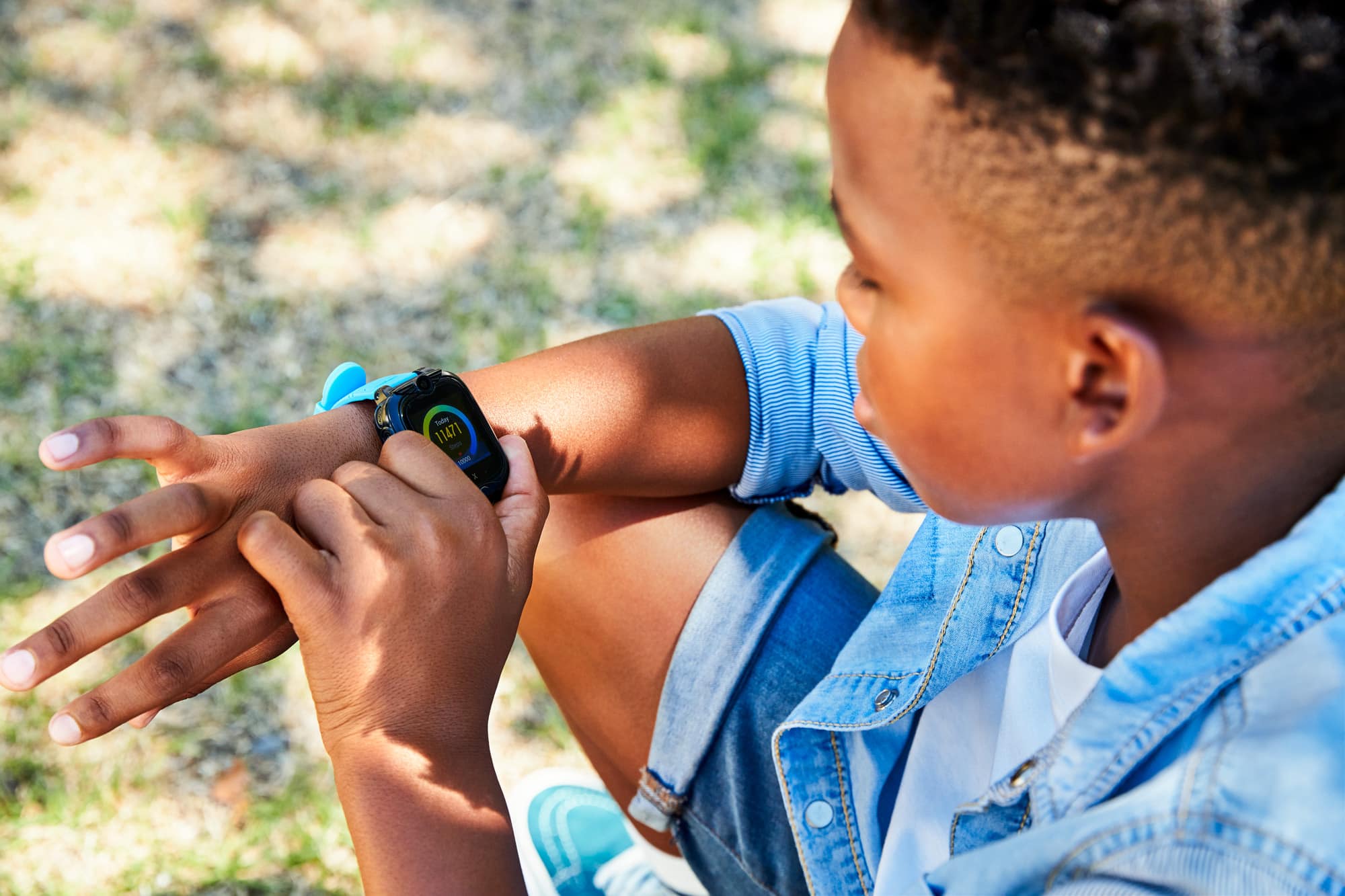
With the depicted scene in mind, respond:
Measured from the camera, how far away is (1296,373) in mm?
860

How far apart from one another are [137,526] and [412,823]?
0.37 metres

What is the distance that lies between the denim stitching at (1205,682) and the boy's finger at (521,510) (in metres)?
0.58

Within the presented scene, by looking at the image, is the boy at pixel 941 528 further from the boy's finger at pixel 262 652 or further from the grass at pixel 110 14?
the grass at pixel 110 14

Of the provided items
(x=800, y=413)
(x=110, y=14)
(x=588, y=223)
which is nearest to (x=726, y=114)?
(x=588, y=223)

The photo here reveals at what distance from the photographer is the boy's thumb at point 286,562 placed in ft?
3.50

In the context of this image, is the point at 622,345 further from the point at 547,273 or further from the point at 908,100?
the point at 547,273

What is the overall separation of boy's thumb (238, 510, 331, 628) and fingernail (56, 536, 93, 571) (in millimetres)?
129

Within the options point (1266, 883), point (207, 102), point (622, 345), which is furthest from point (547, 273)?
point (1266, 883)

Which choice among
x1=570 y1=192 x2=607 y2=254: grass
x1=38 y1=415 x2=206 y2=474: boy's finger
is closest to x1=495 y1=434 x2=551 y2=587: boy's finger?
x1=38 y1=415 x2=206 y2=474: boy's finger

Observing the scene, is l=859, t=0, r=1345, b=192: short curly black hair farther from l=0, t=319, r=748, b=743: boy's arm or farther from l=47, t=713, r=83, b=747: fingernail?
l=47, t=713, r=83, b=747: fingernail

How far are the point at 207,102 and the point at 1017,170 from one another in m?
2.43

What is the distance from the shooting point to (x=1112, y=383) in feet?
2.87

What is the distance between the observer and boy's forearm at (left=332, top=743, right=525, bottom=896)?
3.59 feet

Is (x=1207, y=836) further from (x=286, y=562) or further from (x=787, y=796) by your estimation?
(x=286, y=562)
